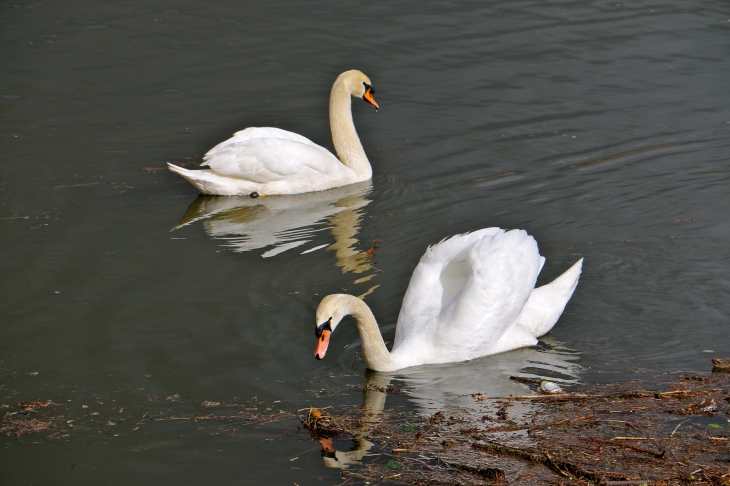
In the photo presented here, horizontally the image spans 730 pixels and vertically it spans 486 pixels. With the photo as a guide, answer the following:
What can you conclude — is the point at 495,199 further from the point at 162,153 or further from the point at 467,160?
the point at 162,153

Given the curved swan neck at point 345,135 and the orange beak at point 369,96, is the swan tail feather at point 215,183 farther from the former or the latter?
the orange beak at point 369,96

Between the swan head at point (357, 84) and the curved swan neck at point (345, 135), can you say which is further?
the swan head at point (357, 84)

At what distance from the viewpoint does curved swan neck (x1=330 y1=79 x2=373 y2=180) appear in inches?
451

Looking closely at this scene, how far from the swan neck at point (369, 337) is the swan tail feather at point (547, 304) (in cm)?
126

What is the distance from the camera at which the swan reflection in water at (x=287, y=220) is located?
9.26 m

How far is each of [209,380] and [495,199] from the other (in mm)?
4815

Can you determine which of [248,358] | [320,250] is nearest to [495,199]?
[320,250]

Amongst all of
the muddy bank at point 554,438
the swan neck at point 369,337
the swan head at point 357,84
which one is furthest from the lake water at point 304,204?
the swan head at point 357,84

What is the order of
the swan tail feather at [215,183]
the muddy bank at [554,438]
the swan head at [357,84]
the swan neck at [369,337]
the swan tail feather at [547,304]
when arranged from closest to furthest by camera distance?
the muddy bank at [554,438]
the swan neck at [369,337]
the swan tail feather at [547,304]
the swan tail feather at [215,183]
the swan head at [357,84]

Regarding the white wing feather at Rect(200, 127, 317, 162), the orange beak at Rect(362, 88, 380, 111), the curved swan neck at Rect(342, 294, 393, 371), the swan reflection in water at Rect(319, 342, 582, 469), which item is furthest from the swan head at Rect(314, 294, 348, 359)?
the orange beak at Rect(362, 88, 380, 111)

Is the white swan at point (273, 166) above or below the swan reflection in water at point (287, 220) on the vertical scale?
above

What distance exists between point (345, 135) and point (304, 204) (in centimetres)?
131

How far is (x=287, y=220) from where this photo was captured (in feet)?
33.6

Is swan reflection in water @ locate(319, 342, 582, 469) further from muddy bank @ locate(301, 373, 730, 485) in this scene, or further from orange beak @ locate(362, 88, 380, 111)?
orange beak @ locate(362, 88, 380, 111)
